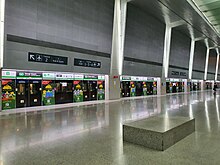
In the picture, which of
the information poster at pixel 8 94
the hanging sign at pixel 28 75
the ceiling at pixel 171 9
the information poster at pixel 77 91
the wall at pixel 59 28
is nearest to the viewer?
the information poster at pixel 8 94

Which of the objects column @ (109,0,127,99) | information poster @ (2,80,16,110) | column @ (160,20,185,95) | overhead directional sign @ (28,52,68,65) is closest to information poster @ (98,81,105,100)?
column @ (109,0,127,99)

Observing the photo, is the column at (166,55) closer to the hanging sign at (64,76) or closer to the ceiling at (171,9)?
the ceiling at (171,9)

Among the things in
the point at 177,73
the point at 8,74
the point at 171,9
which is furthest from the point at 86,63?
the point at 177,73

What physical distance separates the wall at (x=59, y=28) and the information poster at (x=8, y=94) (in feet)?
3.12

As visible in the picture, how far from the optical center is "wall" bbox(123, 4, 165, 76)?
52.8ft

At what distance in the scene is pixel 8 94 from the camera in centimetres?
888

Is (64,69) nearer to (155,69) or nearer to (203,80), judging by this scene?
(155,69)

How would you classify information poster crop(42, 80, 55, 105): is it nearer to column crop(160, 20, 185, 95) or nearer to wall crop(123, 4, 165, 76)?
wall crop(123, 4, 165, 76)

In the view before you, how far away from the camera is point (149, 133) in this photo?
370 centimetres

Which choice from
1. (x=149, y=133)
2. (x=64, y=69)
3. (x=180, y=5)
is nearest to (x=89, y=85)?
(x=64, y=69)

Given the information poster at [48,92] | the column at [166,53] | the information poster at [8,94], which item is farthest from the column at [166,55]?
the information poster at [8,94]

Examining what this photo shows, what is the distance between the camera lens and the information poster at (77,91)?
12170 mm

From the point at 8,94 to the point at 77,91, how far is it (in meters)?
4.63

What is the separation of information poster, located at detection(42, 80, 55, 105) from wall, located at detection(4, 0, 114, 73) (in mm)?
1010
